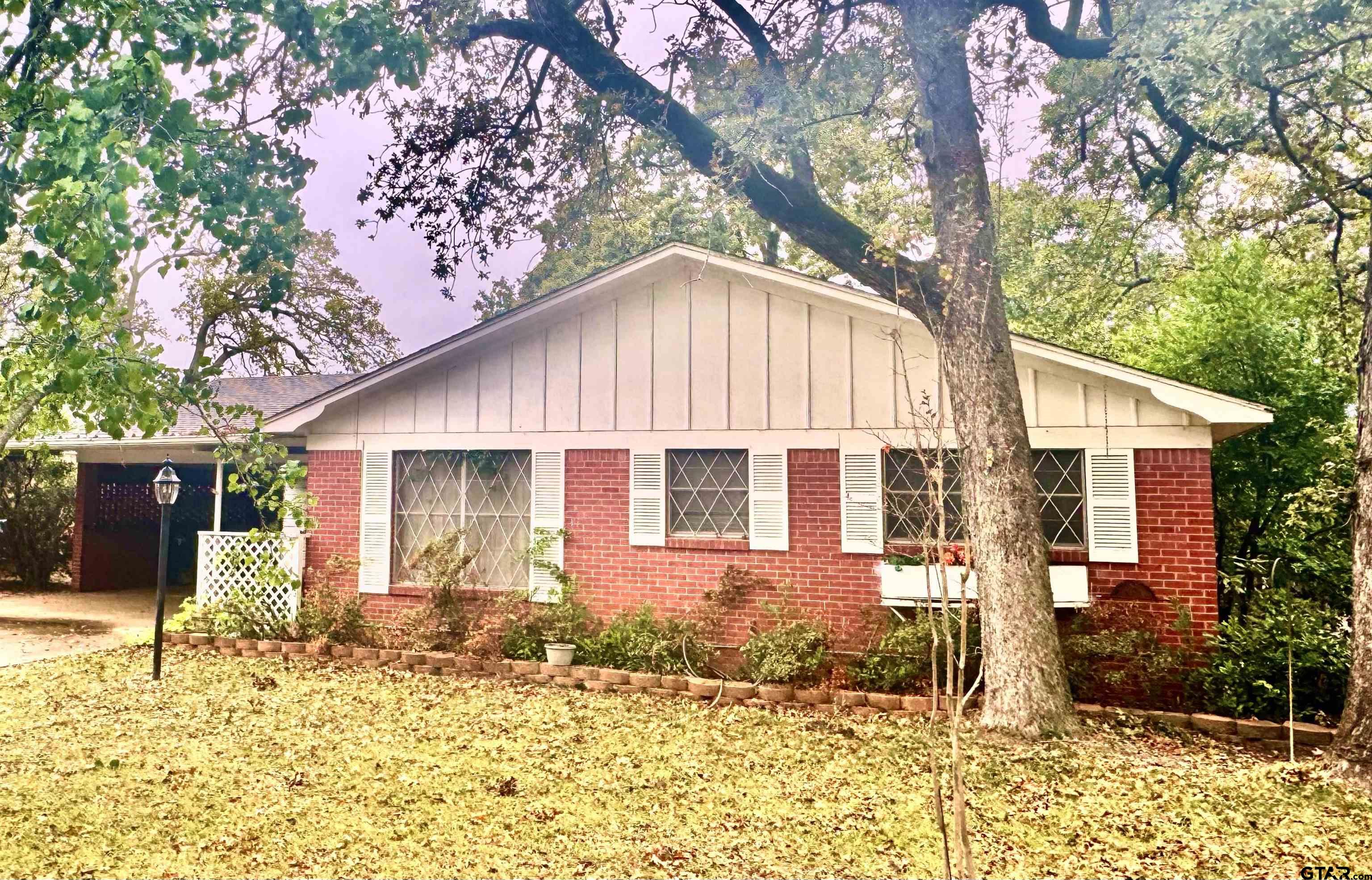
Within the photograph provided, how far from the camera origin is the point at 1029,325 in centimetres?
1802

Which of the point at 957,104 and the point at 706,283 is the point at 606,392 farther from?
the point at 957,104

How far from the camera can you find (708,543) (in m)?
8.32

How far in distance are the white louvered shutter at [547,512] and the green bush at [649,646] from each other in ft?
2.71

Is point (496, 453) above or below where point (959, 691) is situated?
above

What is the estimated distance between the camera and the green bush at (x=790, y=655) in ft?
24.0

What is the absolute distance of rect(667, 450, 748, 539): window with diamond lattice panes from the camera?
835 centimetres

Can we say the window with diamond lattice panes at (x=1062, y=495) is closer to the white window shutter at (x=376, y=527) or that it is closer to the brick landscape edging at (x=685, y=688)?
the brick landscape edging at (x=685, y=688)

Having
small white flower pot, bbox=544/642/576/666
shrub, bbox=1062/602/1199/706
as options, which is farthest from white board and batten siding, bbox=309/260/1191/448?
small white flower pot, bbox=544/642/576/666

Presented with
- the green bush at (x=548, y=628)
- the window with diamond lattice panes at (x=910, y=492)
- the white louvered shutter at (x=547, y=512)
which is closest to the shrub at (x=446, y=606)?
the green bush at (x=548, y=628)

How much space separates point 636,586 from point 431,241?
4262 millimetres

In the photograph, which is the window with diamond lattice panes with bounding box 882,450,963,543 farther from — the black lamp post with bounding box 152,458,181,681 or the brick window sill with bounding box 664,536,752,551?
the black lamp post with bounding box 152,458,181,681

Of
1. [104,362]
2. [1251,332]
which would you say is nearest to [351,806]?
[104,362]

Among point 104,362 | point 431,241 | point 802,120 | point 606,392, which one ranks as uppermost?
point 802,120

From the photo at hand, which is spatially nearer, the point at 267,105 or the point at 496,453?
the point at 267,105
